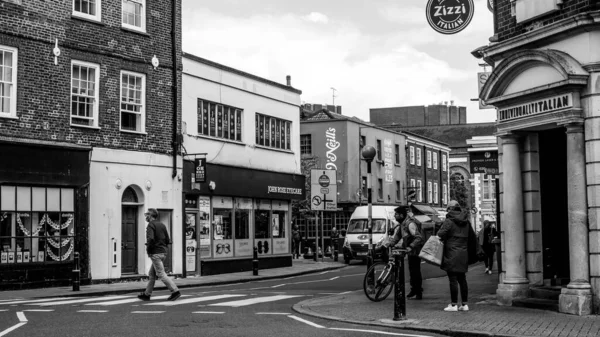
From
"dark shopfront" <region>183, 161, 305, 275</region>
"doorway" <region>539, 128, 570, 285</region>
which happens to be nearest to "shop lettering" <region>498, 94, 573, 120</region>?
"doorway" <region>539, 128, 570, 285</region>

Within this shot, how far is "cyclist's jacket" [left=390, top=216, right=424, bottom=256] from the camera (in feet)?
52.9

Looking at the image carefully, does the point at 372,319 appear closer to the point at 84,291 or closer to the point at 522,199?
the point at 522,199

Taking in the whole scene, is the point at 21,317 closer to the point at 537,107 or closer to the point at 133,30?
the point at 537,107

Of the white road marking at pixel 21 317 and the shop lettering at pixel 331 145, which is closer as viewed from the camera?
the white road marking at pixel 21 317

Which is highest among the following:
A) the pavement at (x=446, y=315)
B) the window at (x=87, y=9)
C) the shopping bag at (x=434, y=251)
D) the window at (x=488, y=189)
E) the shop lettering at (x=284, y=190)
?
the window at (x=87, y=9)

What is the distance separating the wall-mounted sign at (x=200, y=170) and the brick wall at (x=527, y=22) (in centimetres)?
1386

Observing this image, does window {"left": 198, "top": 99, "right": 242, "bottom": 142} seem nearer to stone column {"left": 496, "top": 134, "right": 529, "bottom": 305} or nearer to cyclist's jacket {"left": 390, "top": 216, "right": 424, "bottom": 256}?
cyclist's jacket {"left": 390, "top": 216, "right": 424, "bottom": 256}

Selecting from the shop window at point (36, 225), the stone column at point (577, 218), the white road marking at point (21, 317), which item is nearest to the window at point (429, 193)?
the shop window at point (36, 225)

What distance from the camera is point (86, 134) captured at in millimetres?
23938

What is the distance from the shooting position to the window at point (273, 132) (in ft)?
109

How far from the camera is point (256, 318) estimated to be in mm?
13336

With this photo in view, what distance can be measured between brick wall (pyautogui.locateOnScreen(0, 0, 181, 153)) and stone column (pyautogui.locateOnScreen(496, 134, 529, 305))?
520 inches

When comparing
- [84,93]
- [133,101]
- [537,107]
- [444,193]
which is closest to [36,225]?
[84,93]

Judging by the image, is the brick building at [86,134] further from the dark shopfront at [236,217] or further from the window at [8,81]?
the dark shopfront at [236,217]
